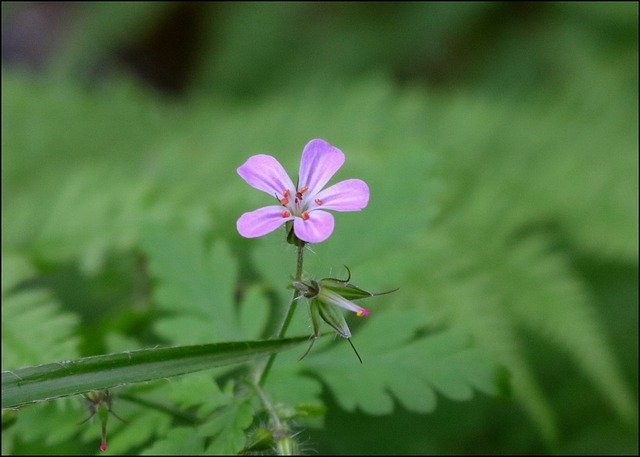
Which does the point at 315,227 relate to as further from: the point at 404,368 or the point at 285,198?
the point at 404,368

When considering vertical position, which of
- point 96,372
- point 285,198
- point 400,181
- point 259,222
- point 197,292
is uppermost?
point 400,181

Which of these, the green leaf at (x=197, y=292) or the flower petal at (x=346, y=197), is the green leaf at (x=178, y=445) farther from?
the flower petal at (x=346, y=197)

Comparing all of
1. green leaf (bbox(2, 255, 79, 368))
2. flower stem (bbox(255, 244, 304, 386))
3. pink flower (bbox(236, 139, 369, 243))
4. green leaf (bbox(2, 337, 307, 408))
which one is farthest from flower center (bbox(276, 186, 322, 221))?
green leaf (bbox(2, 255, 79, 368))

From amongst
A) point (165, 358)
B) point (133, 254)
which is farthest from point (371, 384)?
point (133, 254)

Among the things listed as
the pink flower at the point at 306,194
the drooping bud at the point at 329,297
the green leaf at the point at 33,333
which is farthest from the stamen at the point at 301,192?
the green leaf at the point at 33,333

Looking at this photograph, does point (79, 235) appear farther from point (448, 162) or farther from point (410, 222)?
point (448, 162)

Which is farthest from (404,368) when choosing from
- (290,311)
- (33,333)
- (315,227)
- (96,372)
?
(33,333)

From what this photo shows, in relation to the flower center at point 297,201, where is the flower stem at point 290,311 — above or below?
below
